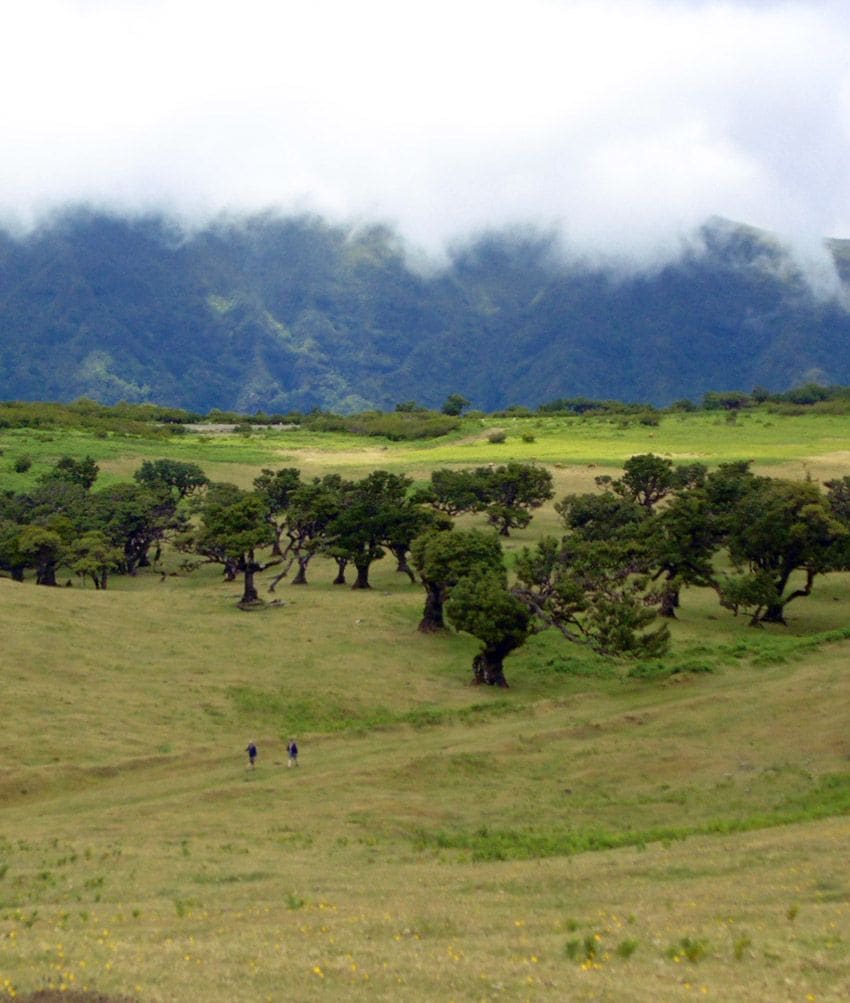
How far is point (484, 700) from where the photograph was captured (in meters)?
47.4

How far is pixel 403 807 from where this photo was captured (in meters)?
31.3

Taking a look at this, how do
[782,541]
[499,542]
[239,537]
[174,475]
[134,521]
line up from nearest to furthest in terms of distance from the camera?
[782,541], [239,537], [499,542], [134,521], [174,475]

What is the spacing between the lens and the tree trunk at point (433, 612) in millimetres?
59312

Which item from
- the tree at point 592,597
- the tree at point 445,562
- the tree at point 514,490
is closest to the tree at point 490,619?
the tree at point 592,597

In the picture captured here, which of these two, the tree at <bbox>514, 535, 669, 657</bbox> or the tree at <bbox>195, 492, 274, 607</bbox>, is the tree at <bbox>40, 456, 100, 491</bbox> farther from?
the tree at <bbox>514, 535, 669, 657</bbox>

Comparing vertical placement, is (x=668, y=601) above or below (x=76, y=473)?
below

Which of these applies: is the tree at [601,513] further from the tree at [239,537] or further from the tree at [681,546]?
the tree at [239,537]

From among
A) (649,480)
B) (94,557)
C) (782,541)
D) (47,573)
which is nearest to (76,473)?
(47,573)

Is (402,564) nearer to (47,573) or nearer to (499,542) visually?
(499,542)

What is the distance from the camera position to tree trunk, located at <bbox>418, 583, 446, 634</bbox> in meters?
59.3

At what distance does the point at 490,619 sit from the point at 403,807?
18.0 meters

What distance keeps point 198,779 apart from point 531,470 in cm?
5773

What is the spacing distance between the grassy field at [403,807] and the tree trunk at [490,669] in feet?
2.93

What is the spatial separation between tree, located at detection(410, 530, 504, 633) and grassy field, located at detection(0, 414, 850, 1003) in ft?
6.49
